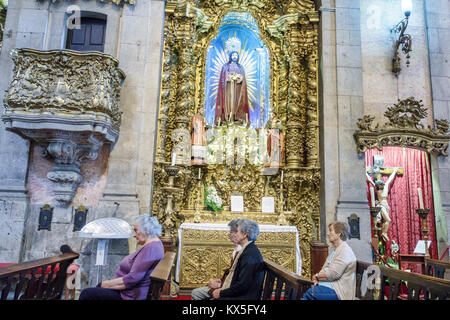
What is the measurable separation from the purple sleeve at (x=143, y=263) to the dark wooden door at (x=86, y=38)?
565 centimetres

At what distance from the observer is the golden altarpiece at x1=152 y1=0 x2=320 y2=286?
7.23 m

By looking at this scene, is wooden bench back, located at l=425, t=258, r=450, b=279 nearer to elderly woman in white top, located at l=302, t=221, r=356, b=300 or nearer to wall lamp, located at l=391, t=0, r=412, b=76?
elderly woman in white top, located at l=302, t=221, r=356, b=300

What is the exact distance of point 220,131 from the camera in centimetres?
823

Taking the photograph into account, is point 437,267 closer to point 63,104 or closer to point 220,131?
point 220,131

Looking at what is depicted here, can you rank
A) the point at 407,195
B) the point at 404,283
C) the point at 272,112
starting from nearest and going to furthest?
the point at 404,283, the point at 407,195, the point at 272,112

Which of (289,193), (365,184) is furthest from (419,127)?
(289,193)

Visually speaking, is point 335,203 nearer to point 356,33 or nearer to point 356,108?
point 356,108

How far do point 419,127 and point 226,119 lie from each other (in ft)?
14.1

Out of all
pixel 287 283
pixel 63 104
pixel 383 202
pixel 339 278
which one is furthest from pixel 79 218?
pixel 383 202

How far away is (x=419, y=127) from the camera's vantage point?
7703 millimetres

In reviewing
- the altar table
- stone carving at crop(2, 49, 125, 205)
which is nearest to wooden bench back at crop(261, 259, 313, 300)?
the altar table

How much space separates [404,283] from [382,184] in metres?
3.87

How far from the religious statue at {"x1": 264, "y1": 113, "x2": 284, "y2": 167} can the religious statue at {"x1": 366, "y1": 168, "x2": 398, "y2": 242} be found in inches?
76.8
